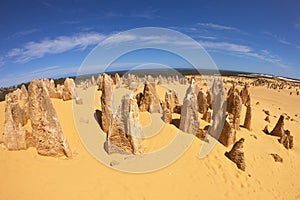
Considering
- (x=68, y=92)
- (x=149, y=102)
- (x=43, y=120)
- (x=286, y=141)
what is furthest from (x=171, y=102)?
(x=43, y=120)

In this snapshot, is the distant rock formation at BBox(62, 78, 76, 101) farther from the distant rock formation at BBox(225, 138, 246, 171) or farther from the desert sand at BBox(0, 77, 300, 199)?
the distant rock formation at BBox(225, 138, 246, 171)

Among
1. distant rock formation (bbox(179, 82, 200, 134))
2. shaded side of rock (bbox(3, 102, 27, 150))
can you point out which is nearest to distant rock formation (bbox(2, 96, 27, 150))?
shaded side of rock (bbox(3, 102, 27, 150))

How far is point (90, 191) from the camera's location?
614 cm

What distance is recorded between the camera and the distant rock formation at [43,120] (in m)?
6.95

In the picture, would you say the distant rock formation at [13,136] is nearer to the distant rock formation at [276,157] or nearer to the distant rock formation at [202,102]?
the distant rock formation at [202,102]

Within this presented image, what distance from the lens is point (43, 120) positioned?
696 cm

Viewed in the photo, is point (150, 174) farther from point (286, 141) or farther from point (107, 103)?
point (286, 141)

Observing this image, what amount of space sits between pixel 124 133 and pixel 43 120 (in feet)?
8.19

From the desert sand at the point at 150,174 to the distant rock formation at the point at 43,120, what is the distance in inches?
15.0

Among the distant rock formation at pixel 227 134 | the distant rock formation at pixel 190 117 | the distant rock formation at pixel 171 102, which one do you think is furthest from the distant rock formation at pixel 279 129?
the distant rock formation at pixel 190 117

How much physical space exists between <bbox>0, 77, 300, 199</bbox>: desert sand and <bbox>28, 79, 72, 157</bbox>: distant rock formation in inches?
15.0

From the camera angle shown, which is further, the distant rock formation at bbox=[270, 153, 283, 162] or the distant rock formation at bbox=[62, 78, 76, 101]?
the distant rock formation at bbox=[62, 78, 76, 101]

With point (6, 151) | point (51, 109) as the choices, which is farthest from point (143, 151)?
point (6, 151)

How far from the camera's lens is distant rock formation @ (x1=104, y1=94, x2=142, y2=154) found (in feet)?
25.3
